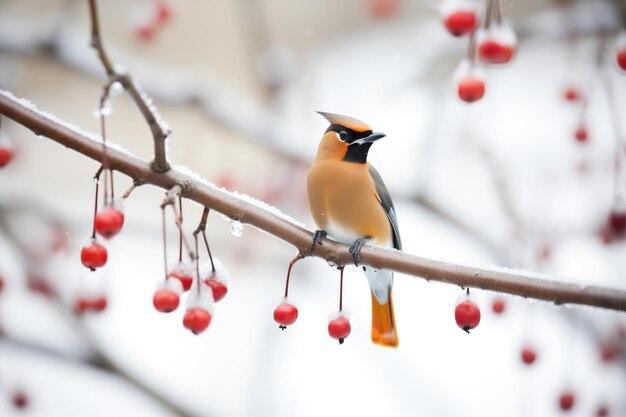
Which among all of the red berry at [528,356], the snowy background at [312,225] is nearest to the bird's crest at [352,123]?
the snowy background at [312,225]

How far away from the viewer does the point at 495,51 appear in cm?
131

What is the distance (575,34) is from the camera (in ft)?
6.22

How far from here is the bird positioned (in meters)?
1.81

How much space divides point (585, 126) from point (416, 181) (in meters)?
0.59

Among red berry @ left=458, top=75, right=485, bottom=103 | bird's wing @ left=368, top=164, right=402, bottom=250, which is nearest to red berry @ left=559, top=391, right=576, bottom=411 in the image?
bird's wing @ left=368, top=164, right=402, bottom=250

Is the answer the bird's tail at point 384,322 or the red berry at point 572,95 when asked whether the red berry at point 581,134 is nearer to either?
the red berry at point 572,95

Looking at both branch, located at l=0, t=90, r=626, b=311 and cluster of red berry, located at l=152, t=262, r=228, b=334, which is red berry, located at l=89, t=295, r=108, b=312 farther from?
branch, located at l=0, t=90, r=626, b=311

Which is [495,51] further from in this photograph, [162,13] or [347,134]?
[162,13]

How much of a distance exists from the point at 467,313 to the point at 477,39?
Result: 55 cm

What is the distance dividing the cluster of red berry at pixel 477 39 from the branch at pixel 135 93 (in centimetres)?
60

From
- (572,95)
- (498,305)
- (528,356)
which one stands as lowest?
(528,356)

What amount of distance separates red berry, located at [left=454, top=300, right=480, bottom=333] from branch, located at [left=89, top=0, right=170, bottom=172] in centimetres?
57

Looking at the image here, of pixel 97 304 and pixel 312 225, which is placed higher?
pixel 312 225

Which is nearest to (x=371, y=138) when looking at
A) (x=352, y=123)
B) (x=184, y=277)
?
(x=352, y=123)
